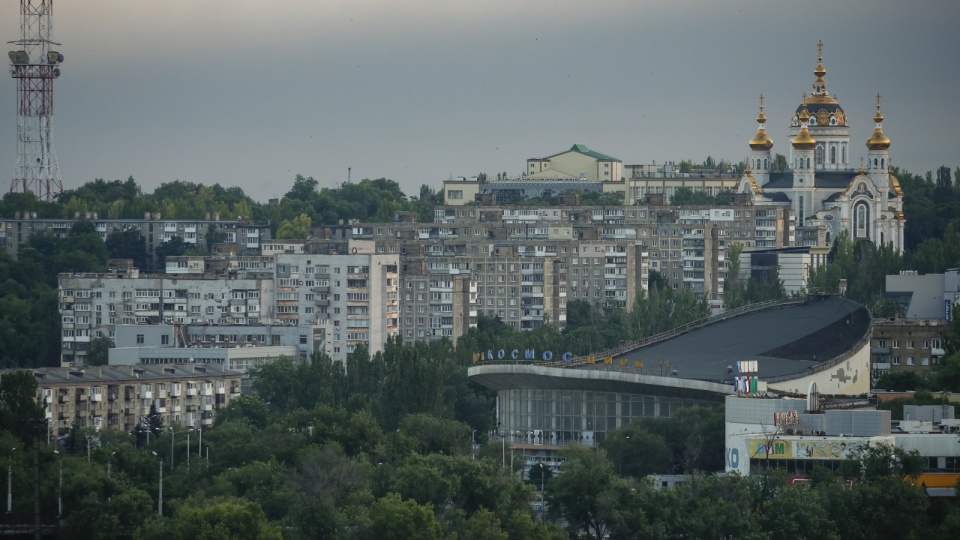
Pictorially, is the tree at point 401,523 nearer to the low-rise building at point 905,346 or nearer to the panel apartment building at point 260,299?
the low-rise building at point 905,346

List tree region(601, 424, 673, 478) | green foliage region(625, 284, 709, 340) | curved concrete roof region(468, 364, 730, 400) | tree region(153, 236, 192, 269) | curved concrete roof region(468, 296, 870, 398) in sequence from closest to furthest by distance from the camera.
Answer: tree region(601, 424, 673, 478) < curved concrete roof region(468, 364, 730, 400) < curved concrete roof region(468, 296, 870, 398) < green foliage region(625, 284, 709, 340) < tree region(153, 236, 192, 269)

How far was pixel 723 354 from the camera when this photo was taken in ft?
383

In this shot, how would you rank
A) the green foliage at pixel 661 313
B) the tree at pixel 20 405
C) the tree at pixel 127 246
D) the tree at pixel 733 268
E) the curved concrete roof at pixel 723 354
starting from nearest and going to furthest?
the tree at pixel 20 405
the curved concrete roof at pixel 723 354
the green foliage at pixel 661 313
the tree at pixel 127 246
the tree at pixel 733 268

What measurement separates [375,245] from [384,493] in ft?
325

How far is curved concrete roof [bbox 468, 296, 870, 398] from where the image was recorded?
10694 cm

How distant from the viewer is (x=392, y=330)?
156000 mm

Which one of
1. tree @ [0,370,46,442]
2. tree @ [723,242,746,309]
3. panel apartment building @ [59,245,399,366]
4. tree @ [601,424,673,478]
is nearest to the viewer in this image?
tree @ [601,424,673,478]

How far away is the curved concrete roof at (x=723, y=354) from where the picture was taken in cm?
10694

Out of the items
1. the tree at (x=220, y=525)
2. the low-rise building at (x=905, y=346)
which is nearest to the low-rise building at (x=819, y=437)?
the tree at (x=220, y=525)

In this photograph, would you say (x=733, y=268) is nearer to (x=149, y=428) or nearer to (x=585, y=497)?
(x=149, y=428)

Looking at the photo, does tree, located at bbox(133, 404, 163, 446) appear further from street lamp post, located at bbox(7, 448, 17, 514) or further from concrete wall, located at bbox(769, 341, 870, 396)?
concrete wall, located at bbox(769, 341, 870, 396)

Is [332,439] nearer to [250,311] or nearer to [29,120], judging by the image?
[250,311]

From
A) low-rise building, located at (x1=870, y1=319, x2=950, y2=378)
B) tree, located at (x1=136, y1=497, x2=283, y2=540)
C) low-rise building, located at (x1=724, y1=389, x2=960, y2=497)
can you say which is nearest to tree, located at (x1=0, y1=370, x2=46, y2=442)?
tree, located at (x1=136, y1=497, x2=283, y2=540)

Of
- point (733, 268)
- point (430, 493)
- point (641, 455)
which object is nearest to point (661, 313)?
point (733, 268)
